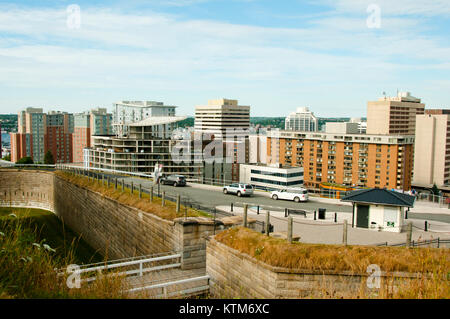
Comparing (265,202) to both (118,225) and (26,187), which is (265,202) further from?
(26,187)

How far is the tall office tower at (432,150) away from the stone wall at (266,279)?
481 feet

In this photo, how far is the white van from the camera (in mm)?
26828

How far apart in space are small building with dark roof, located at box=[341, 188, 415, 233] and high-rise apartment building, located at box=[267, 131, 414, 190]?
104 m

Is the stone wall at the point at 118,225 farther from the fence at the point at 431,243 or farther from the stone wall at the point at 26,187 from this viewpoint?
the fence at the point at 431,243

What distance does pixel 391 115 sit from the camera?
166m

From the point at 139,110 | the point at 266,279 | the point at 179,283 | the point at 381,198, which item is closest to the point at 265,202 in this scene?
the point at 381,198

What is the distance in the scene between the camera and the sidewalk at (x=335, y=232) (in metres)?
16.2

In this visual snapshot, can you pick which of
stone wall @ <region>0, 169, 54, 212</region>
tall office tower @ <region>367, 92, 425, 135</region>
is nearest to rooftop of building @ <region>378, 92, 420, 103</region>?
tall office tower @ <region>367, 92, 425, 135</region>

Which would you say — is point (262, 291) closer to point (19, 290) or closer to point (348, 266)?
point (348, 266)

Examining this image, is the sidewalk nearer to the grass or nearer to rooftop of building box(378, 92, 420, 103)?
the grass

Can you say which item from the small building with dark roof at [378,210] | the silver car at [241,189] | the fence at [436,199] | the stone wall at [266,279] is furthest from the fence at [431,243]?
the silver car at [241,189]
